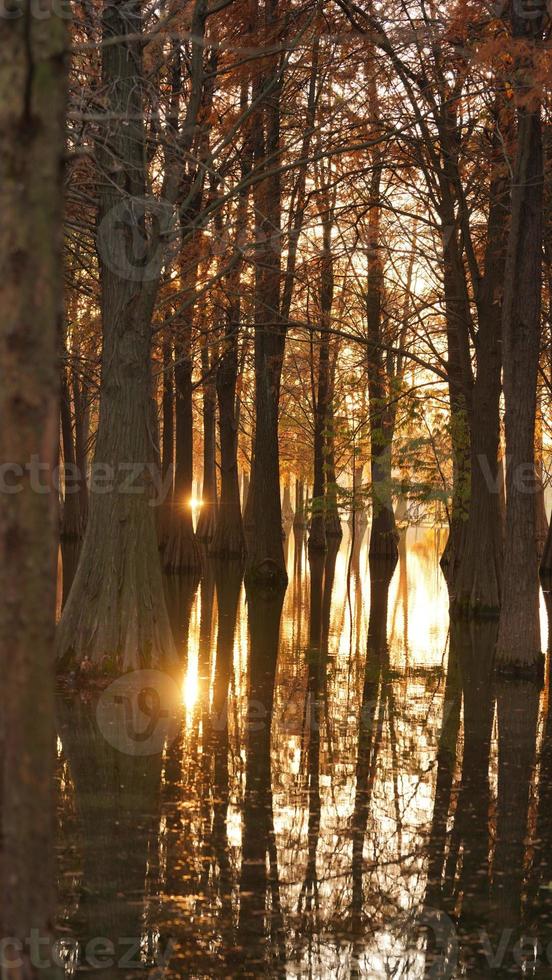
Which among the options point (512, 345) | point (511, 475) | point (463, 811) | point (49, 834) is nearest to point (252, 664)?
point (511, 475)

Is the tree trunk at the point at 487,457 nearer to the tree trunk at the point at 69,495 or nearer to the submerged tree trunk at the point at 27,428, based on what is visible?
the submerged tree trunk at the point at 27,428

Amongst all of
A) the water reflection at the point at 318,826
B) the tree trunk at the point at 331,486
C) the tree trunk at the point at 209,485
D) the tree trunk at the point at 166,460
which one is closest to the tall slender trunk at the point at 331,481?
the tree trunk at the point at 331,486

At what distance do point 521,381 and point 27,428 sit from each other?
1145 cm

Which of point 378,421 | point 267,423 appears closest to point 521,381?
point 267,423

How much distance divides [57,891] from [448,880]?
2.01 metres

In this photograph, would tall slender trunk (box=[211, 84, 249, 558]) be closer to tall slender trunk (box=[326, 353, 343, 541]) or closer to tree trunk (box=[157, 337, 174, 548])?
tree trunk (box=[157, 337, 174, 548])

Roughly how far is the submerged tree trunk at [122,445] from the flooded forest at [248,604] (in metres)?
0.03

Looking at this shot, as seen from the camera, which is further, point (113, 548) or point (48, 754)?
point (113, 548)

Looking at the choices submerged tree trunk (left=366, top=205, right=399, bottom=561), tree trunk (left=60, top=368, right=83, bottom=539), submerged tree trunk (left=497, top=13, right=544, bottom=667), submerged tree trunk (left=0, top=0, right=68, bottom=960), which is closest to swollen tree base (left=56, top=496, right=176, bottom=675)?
submerged tree trunk (left=497, top=13, right=544, bottom=667)

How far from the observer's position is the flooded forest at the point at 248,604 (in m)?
3.53

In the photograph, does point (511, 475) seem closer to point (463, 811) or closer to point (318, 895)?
point (463, 811)

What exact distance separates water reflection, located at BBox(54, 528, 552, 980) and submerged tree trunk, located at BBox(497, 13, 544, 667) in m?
0.72

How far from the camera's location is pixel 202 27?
1248cm

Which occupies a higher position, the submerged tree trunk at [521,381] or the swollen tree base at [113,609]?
the submerged tree trunk at [521,381]
